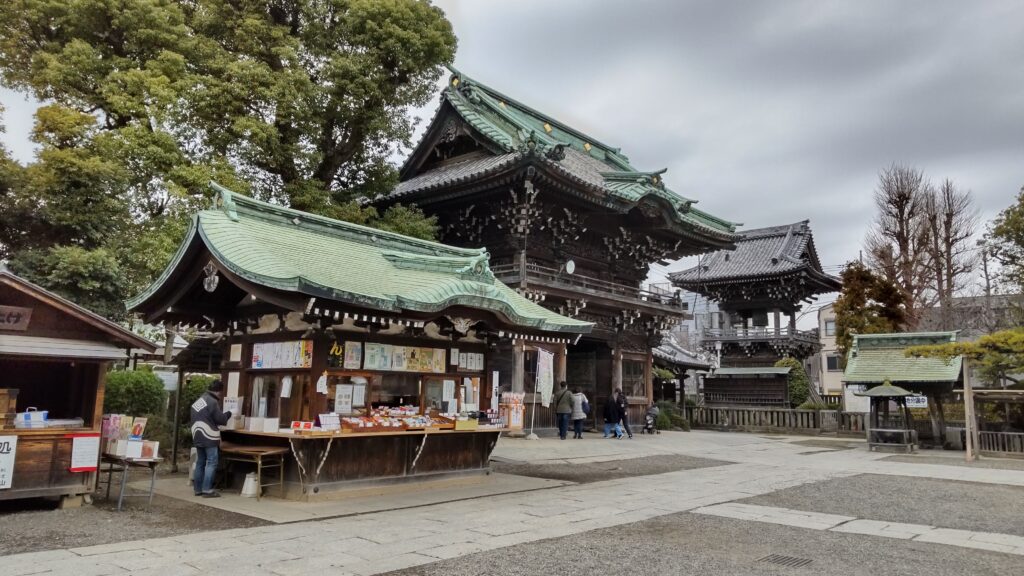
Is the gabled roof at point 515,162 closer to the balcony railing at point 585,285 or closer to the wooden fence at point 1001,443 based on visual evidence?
the balcony railing at point 585,285

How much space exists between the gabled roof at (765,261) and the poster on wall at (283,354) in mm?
30863

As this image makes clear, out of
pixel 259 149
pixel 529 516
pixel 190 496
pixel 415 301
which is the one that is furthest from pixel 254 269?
pixel 259 149

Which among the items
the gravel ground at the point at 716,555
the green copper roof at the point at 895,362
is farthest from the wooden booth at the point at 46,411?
the green copper roof at the point at 895,362

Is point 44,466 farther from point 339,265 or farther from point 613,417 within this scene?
point 613,417

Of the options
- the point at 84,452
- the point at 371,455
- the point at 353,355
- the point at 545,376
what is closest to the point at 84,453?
the point at 84,452

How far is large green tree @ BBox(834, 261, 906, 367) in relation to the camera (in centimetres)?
2769

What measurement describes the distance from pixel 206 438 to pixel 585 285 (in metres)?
15.9

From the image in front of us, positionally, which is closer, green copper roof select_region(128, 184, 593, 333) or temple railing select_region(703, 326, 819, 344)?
green copper roof select_region(128, 184, 593, 333)

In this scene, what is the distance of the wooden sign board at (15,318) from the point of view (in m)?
8.55

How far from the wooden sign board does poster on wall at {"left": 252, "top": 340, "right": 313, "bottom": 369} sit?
3.21 metres

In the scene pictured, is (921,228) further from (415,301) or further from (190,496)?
(190,496)

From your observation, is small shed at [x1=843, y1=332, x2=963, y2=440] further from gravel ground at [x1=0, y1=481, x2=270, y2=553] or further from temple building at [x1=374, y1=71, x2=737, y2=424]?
gravel ground at [x1=0, y1=481, x2=270, y2=553]

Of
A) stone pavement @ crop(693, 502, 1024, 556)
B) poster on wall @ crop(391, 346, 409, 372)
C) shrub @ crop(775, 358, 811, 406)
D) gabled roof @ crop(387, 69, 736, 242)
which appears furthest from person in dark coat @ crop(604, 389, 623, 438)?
shrub @ crop(775, 358, 811, 406)

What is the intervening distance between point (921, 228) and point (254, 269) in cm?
3172
